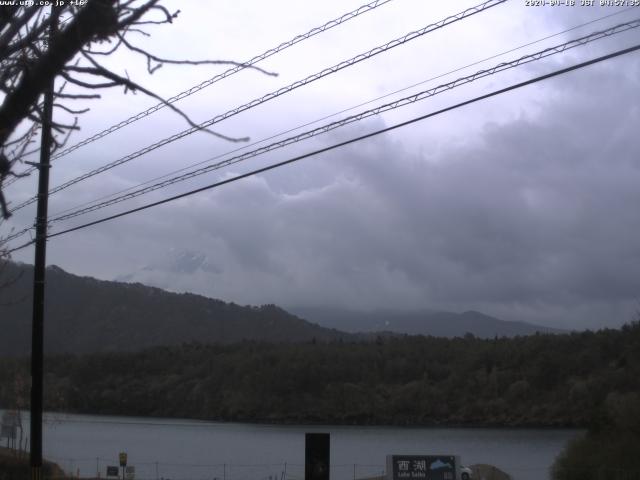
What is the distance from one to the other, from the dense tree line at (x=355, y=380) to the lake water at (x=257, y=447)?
9.84 feet

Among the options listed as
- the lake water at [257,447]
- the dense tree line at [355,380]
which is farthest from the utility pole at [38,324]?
the dense tree line at [355,380]

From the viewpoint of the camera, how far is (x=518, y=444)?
211 ft

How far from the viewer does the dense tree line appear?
7506 cm

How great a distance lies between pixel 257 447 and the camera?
2699 inches

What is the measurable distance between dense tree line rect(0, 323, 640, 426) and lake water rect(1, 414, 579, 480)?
→ 9.84 ft

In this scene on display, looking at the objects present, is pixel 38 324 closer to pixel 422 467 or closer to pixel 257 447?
pixel 422 467

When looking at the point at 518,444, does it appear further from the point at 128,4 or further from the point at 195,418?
the point at 128,4

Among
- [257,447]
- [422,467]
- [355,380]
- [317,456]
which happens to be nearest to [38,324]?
[317,456]

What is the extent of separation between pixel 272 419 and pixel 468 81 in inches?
3207

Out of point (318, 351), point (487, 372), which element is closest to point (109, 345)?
point (318, 351)

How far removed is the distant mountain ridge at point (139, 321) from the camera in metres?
128

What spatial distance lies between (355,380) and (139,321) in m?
66.4

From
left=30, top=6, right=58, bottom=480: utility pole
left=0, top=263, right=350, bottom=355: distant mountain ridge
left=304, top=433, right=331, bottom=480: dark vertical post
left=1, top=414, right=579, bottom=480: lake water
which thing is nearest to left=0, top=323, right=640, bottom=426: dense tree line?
left=1, top=414, right=579, bottom=480: lake water

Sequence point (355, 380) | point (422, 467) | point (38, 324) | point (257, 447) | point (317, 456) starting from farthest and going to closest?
point (355, 380) < point (257, 447) < point (422, 467) < point (38, 324) < point (317, 456)
